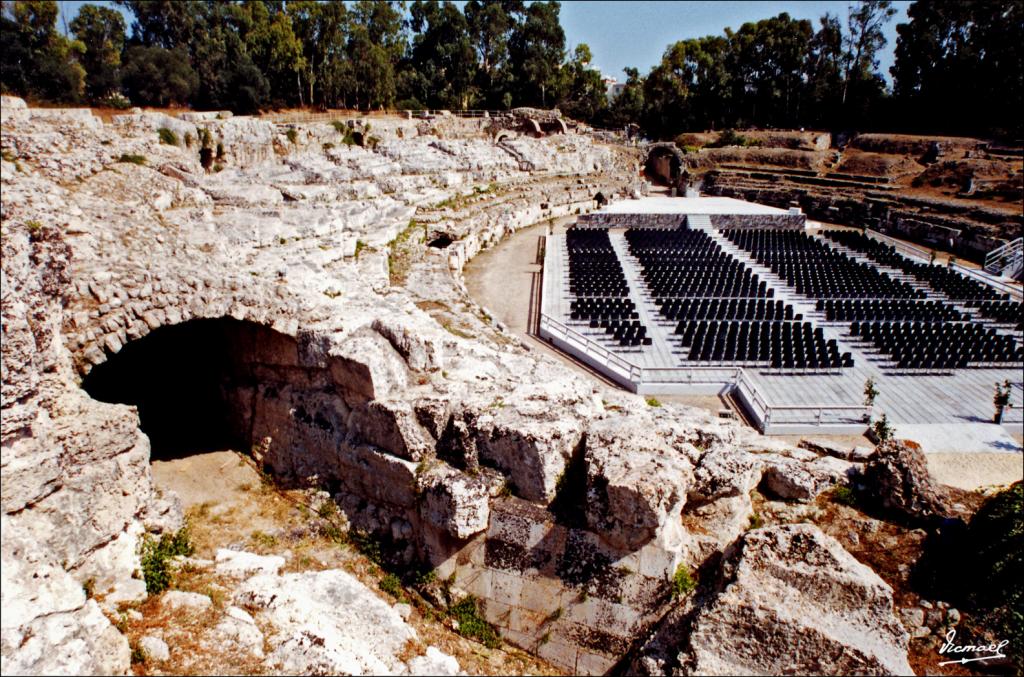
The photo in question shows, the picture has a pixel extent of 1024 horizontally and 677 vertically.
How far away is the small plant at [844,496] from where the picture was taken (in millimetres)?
7621

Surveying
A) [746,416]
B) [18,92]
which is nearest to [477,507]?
[746,416]

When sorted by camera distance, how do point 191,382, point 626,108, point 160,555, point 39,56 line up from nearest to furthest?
point 160,555
point 191,382
point 39,56
point 626,108

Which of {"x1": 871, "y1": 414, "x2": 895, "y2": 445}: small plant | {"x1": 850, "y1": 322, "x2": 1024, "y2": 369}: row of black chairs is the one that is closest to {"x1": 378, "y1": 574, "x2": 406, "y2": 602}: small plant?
{"x1": 871, "y1": 414, "x2": 895, "y2": 445}: small plant

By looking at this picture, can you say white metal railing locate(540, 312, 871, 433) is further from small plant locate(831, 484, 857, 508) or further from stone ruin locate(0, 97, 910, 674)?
small plant locate(831, 484, 857, 508)

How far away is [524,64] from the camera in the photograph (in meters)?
62.2

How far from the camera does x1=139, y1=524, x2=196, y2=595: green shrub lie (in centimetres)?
646

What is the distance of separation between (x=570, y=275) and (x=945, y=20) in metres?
56.0

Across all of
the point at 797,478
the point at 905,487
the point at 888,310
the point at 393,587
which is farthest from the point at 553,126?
the point at 393,587

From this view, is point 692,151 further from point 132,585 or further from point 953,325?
point 132,585

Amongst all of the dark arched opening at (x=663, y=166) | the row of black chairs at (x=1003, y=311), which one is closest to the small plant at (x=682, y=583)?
the row of black chairs at (x=1003, y=311)

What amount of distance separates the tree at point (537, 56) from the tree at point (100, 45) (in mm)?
36029

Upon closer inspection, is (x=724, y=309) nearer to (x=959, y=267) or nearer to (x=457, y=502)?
(x=959, y=267)

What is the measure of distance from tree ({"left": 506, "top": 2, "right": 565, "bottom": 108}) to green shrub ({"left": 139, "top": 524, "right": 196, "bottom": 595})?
6283 cm

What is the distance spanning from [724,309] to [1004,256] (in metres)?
17.6
